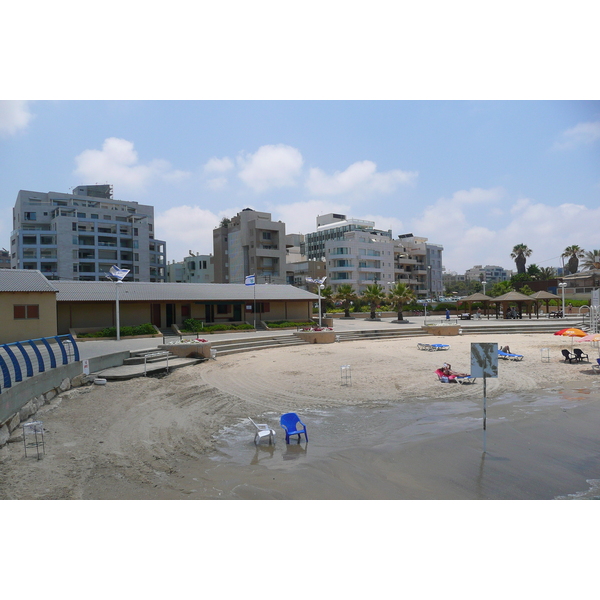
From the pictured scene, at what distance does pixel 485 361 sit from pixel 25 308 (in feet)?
80.1

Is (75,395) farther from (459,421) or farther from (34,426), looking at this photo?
(459,421)

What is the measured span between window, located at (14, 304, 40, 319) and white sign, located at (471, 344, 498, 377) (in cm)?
2398

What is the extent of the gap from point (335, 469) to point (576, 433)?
657 centimetres

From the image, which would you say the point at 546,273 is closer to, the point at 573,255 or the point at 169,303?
the point at 573,255

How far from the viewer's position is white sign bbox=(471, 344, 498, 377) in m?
9.52

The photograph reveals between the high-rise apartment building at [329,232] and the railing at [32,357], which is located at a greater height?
the high-rise apartment building at [329,232]

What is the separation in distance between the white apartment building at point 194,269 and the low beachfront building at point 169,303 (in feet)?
146

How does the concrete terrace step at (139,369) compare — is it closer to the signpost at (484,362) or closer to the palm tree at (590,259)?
the signpost at (484,362)

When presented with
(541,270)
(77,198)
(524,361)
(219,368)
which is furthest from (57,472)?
(541,270)

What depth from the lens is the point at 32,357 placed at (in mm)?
14570

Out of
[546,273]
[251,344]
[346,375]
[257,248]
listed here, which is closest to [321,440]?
[346,375]

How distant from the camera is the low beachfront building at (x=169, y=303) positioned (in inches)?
1185

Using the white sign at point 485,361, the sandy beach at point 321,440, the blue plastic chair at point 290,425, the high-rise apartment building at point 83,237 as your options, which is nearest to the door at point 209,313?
the sandy beach at point 321,440

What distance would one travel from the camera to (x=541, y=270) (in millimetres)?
87062
